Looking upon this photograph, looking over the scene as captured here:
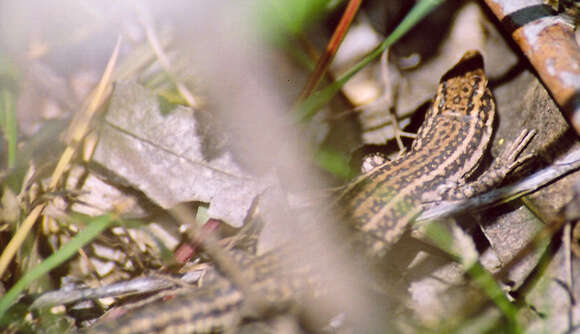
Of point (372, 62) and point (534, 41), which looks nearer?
point (534, 41)

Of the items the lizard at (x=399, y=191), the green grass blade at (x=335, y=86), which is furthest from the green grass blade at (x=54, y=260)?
the green grass blade at (x=335, y=86)

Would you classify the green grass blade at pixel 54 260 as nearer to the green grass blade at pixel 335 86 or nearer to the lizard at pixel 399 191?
the lizard at pixel 399 191

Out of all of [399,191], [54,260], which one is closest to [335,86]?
[399,191]

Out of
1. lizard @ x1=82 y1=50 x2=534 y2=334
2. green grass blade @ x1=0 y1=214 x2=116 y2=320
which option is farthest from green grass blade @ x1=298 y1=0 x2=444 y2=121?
green grass blade @ x1=0 y1=214 x2=116 y2=320

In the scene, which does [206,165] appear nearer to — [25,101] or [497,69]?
[25,101]

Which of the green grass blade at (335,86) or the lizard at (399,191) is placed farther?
the green grass blade at (335,86)

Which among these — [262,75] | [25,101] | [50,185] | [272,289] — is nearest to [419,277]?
[272,289]

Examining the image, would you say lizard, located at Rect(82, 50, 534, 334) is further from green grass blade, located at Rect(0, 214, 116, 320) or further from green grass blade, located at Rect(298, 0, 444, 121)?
green grass blade, located at Rect(298, 0, 444, 121)

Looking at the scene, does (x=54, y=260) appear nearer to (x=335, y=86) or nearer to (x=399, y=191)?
(x=335, y=86)
